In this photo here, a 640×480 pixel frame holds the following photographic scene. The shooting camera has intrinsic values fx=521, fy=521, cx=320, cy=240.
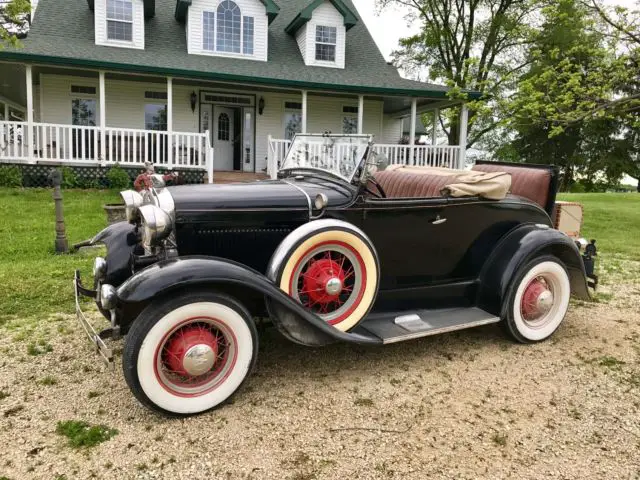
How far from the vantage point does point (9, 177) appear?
40.8 feet

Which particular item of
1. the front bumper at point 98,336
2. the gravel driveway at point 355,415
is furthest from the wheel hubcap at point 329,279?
the front bumper at point 98,336

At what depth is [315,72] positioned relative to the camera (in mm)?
16484

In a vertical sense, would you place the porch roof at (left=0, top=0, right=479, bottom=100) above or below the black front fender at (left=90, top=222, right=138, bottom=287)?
above

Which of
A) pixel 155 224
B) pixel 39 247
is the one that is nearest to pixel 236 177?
pixel 39 247

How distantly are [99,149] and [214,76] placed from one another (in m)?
3.74

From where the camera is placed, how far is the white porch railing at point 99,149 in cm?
1304

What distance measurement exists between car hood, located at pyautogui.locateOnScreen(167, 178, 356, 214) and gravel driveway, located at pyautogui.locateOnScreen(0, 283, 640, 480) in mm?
1223

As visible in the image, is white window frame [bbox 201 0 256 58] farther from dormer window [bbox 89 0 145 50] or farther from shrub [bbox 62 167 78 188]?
shrub [bbox 62 167 78 188]

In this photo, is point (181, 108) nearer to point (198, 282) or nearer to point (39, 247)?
point (39, 247)

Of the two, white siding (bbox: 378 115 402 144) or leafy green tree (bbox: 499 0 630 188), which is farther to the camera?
white siding (bbox: 378 115 402 144)

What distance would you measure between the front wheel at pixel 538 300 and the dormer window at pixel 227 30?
1416cm

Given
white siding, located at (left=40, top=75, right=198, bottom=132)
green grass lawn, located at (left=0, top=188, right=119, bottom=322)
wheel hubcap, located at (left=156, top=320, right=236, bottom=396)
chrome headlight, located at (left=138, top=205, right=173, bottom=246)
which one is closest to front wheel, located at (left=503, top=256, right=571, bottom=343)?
wheel hubcap, located at (left=156, top=320, right=236, bottom=396)

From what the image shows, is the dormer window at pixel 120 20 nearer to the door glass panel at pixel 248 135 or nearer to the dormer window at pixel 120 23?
the dormer window at pixel 120 23

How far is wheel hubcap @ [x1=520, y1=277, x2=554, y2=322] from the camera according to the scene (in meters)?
4.45
